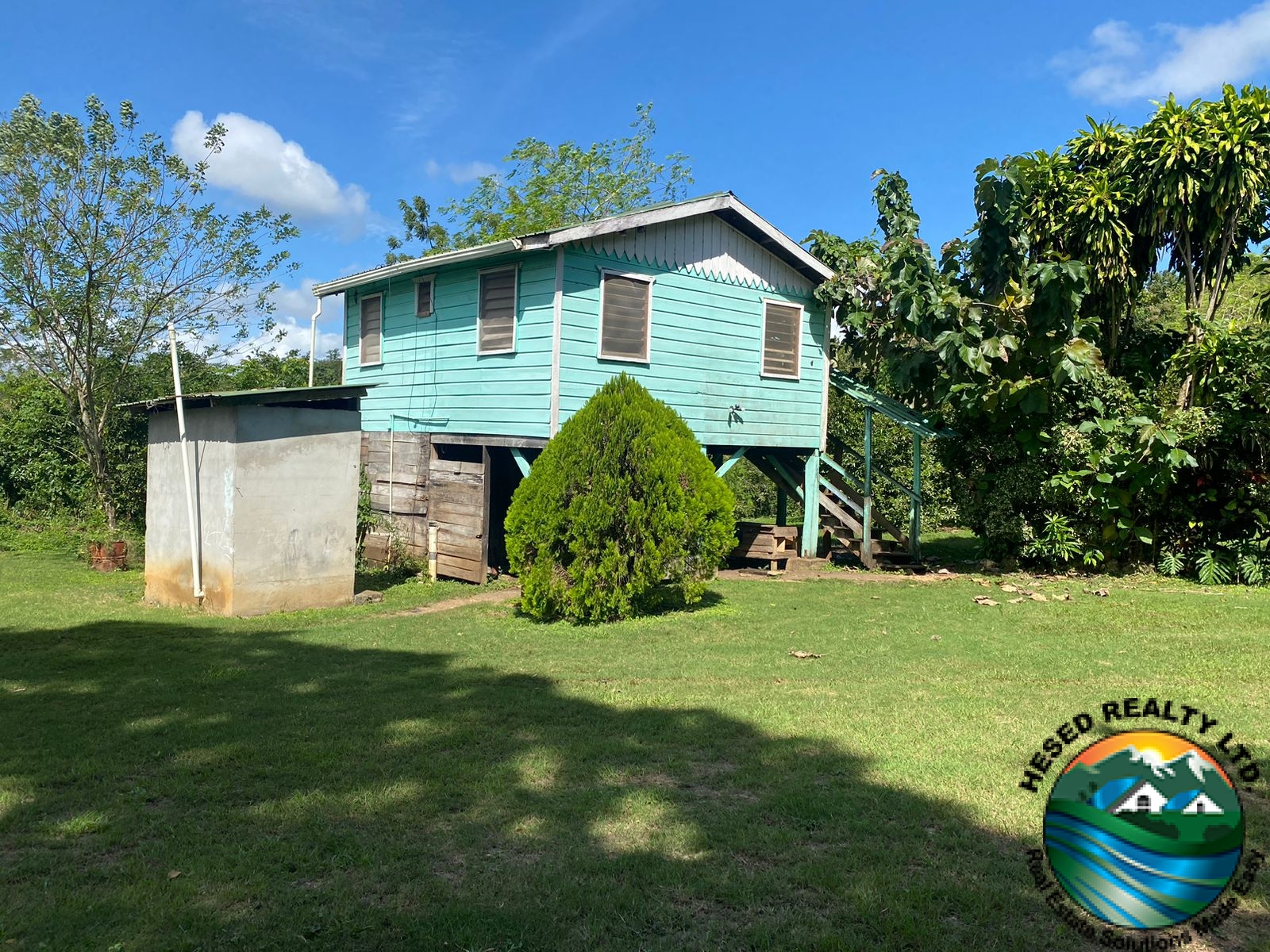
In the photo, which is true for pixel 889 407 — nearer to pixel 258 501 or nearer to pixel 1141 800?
pixel 258 501

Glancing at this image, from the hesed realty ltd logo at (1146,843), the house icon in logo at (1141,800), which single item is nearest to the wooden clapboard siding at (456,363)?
the hesed realty ltd logo at (1146,843)

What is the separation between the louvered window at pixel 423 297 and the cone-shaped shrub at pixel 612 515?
5454mm

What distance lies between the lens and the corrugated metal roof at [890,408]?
15945 millimetres

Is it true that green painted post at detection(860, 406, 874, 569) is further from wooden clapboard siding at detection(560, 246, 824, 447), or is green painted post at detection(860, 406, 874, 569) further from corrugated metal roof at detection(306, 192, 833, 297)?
corrugated metal roof at detection(306, 192, 833, 297)

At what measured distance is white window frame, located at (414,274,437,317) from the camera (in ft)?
50.9

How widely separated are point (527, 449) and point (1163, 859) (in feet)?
41.2

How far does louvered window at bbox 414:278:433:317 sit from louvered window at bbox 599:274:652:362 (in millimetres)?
3619

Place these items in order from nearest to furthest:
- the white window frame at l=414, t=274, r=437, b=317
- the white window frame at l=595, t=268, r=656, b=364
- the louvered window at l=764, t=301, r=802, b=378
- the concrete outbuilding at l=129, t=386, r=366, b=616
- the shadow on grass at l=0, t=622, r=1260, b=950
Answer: the shadow on grass at l=0, t=622, r=1260, b=950
the concrete outbuilding at l=129, t=386, r=366, b=616
the white window frame at l=595, t=268, r=656, b=364
the white window frame at l=414, t=274, r=437, b=317
the louvered window at l=764, t=301, r=802, b=378

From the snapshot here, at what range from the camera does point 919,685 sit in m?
7.58

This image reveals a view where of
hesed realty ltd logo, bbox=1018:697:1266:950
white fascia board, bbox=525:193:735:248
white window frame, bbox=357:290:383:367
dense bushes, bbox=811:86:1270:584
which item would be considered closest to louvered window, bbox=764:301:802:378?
dense bushes, bbox=811:86:1270:584

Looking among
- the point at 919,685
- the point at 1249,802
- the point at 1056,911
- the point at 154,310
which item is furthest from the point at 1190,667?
the point at 154,310

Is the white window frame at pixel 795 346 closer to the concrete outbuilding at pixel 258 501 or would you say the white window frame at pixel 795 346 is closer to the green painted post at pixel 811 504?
the green painted post at pixel 811 504

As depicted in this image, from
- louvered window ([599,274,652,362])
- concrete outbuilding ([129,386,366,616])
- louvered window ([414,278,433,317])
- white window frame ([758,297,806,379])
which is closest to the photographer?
concrete outbuilding ([129,386,366,616])

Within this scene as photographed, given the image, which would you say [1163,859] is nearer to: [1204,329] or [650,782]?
[650,782]
